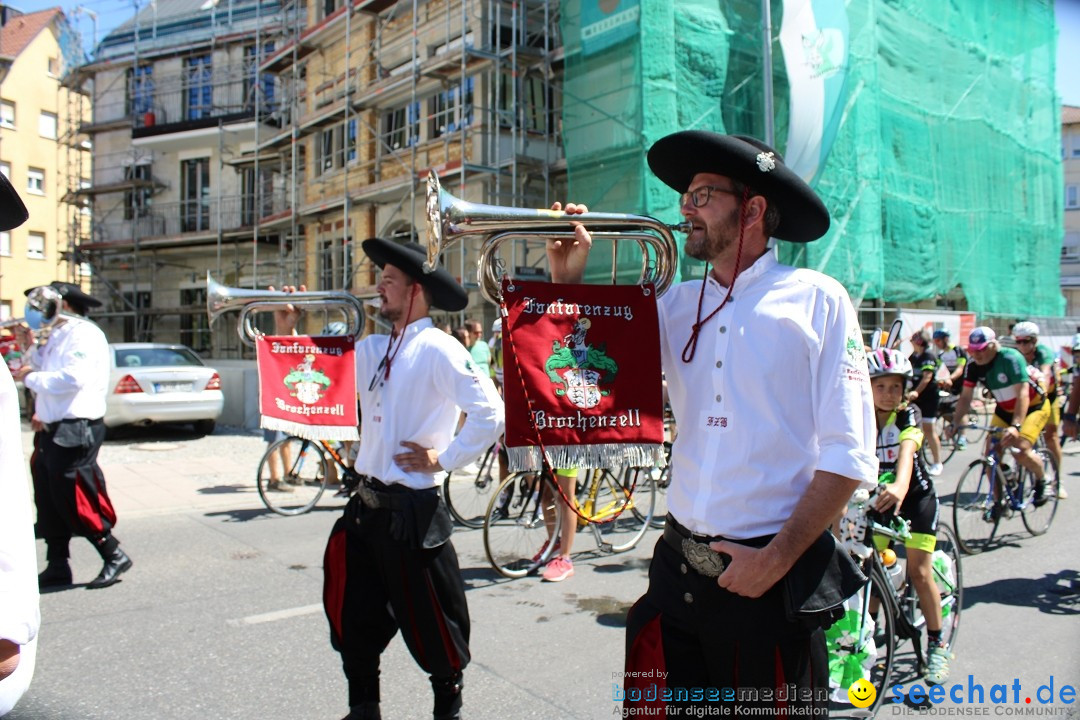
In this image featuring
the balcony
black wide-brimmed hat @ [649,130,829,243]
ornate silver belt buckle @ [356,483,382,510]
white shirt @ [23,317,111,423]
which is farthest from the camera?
the balcony

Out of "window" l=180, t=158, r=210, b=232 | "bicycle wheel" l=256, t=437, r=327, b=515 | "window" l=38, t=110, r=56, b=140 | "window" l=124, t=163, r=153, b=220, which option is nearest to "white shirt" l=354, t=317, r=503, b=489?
"bicycle wheel" l=256, t=437, r=327, b=515

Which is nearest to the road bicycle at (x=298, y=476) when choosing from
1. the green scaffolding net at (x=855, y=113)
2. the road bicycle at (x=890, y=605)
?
the road bicycle at (x=890, y=605)

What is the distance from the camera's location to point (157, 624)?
5.00 metres

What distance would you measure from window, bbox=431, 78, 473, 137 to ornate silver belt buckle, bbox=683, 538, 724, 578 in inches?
634

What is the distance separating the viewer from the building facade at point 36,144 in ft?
114

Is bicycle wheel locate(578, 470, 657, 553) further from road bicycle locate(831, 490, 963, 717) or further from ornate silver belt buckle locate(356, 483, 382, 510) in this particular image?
ornate silver belt buckle locate(356, 483, 382, 510)

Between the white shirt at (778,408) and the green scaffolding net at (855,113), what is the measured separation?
12.3 metres

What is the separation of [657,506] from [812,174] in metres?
8.53

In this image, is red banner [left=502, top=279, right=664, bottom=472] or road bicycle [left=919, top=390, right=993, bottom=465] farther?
road bicycle [left=919, top=390, right=993, bottom=465]

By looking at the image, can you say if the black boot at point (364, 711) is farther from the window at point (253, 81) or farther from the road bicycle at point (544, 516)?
the window at point (253, 81)

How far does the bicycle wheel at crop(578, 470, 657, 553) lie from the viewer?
A: 691 centimetres

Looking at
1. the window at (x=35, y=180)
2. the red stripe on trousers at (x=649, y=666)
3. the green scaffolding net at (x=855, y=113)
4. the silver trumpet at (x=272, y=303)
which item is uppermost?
the window at (x=35, y=180)

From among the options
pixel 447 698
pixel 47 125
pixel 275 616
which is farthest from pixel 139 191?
pixel 447 698

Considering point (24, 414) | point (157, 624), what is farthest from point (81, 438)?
point (24, 414)
